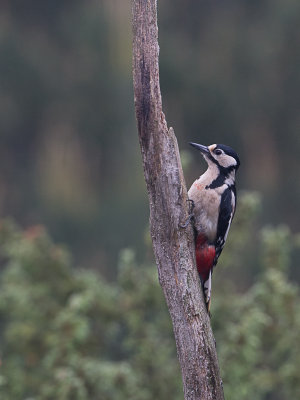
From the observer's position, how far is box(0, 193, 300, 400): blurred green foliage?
6.08 metres

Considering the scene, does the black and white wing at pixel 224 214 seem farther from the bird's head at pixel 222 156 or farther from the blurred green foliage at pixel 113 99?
the blurred green foliage at pixel 113 99

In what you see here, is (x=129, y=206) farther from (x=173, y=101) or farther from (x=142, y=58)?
(x=142, y=58)

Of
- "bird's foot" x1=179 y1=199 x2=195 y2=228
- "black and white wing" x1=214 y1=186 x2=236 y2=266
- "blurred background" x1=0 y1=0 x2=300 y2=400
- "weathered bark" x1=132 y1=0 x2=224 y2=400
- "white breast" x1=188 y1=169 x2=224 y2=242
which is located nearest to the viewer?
"weathered bark" x1=132 y1=0 x2=224 y2=400

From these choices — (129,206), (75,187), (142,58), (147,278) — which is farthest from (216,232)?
(75,187)

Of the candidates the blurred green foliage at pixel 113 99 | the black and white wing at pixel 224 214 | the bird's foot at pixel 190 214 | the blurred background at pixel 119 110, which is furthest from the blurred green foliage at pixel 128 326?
the blurred green foliage at pixel 113 99

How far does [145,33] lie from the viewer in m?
4.39

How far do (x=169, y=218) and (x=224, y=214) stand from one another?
838 millimetres

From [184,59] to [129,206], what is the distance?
2.94 m

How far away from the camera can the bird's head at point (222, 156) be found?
518 cm

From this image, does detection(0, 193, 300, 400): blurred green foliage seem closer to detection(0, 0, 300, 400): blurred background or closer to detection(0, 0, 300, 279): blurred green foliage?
detection(0, 0, 300, 400): blurred background

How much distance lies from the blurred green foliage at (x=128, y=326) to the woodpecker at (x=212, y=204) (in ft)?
3.60

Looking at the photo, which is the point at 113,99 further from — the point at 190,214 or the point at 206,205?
the point at 190,214

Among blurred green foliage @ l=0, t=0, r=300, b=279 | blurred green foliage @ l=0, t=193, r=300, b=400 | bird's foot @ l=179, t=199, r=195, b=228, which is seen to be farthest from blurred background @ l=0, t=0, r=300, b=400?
bird's foot @ l=179, t=199, r=195, b=228

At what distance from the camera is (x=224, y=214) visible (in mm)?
5223
